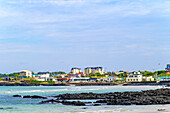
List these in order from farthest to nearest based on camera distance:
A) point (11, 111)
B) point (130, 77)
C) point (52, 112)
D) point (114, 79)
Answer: point (114, 79)
point (130, 77)
point (11, 111)
point (52, 112)

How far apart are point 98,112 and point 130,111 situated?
134 inches

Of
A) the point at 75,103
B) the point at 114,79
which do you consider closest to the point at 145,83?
the point at 114,79

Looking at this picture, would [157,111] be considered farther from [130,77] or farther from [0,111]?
[130,77]

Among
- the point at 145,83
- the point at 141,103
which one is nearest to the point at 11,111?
the point at 141,103

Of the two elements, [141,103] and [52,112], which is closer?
[52,112]

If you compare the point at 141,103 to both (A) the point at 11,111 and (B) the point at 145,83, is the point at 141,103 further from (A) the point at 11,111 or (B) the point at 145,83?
(B) the point at 145,83

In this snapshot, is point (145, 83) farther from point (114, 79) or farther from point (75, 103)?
point (75, 103)

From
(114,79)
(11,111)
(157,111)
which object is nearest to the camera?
(157,111)

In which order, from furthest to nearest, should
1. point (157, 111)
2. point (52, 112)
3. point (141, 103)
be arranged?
1. point (141, 103)
2. point (52, 112)
3. point (157, 111)

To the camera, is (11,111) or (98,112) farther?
(11,111)

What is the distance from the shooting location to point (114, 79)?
198750 mm

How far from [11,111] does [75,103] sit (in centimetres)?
952

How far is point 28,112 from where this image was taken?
37.3m

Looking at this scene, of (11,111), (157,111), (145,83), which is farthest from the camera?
(145,83)
